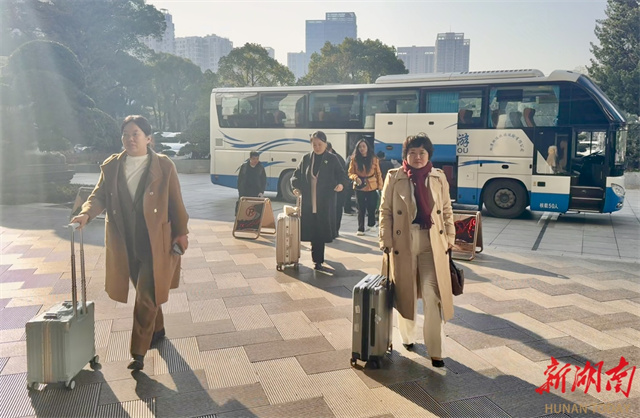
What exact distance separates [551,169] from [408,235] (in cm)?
830

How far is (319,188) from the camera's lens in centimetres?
618

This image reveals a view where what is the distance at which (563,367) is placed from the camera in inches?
145

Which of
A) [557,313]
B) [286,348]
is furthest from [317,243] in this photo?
[557,313]

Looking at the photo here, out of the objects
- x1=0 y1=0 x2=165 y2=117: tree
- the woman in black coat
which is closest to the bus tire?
the woman in black coat

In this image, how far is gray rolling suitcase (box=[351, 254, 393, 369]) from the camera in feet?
11.7

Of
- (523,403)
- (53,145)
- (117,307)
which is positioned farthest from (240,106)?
(523,403)

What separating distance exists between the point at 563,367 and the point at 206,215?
342 inches

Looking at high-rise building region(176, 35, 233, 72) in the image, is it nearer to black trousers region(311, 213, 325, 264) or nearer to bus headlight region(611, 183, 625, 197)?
bus headlight region(611, 183, 625, 197)

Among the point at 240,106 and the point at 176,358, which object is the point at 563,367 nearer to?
the point at 176,358

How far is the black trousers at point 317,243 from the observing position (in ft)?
Answer: 20.6

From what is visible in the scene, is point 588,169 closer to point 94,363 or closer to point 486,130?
point 486,130

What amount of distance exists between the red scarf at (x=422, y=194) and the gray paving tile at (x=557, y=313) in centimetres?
189

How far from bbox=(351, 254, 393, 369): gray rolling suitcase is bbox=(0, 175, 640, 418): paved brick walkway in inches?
4.5

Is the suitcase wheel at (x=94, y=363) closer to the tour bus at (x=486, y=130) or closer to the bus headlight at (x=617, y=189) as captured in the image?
the tour bus at (x=486, y=130)
